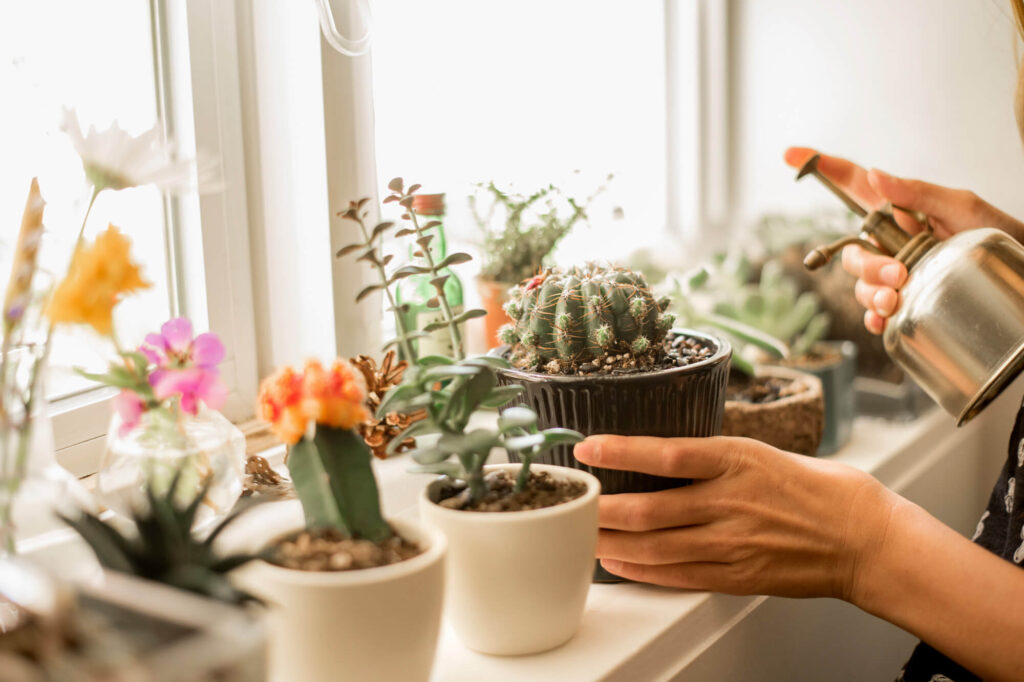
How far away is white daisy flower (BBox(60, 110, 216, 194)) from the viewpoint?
0.50m

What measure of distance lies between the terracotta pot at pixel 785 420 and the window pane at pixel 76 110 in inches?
26.0

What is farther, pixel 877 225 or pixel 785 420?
pixel 785 420

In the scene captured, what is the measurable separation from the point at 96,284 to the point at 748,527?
55 cm

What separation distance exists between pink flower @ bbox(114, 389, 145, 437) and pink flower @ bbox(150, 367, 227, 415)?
0.5 inches

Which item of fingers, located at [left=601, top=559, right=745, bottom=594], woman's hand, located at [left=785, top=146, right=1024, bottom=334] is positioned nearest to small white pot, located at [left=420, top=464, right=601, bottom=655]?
fingers, located at [left=601, top=559, right=745, bottom=594]

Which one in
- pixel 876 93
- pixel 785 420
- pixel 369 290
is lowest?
pixel 785 420

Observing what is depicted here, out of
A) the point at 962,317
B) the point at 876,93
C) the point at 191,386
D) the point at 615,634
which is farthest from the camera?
the point at 876,93

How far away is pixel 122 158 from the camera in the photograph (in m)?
0.50

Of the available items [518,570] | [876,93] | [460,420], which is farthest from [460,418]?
[876,93]

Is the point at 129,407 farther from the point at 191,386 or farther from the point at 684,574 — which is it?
the point at 684,574

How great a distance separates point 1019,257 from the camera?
2.67 feet

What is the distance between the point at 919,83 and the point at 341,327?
1120mm

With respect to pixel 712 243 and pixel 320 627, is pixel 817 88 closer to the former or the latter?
pixel 712 243

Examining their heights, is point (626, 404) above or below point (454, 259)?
below
